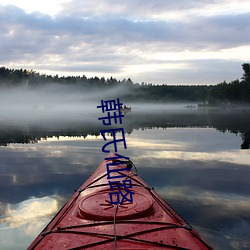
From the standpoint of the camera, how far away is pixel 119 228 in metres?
4.72

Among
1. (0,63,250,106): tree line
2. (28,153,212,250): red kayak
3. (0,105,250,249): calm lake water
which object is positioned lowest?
(0,105,250,249): calm lake water

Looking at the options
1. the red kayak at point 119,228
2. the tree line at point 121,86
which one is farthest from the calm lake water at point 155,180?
the tree line at point 121,86

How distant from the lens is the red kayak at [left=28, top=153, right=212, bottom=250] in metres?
4.33

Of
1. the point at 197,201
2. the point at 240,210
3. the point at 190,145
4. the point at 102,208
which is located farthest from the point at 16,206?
the point at 190,145

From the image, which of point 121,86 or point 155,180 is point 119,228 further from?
point 121,86

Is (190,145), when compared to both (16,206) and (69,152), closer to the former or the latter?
(69,152)

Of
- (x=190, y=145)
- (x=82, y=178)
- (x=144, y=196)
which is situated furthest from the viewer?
(x=190, y=145)

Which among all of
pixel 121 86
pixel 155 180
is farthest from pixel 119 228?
pixel 121 86

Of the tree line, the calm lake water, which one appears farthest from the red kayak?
the tree line

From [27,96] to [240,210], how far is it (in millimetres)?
154667

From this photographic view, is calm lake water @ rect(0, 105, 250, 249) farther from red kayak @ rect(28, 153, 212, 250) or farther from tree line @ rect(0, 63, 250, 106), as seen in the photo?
tree line @ rect(0, 63, 250, 106)

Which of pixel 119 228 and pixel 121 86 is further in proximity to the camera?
pixel 121 86

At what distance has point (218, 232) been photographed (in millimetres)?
6848

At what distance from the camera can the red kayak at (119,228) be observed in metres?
4.33
